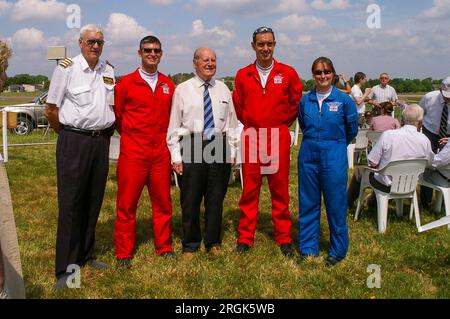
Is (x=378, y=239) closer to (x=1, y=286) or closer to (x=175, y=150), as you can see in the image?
(x=175, y=150)

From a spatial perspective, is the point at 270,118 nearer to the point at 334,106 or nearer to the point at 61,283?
the point at 334,106

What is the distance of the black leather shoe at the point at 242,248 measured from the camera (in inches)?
193

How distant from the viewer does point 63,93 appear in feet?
12.9

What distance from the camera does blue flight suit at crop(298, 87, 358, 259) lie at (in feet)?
14.2

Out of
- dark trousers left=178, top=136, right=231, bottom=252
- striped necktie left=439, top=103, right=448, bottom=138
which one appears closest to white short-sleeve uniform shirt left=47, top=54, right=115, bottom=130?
dark trousers left=178, top=136, right=231, bottom=252

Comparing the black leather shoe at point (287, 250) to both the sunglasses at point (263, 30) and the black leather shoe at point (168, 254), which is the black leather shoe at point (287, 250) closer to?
the black leather shoe at point (168, 254)

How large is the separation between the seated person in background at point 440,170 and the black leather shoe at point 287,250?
86.4 inches

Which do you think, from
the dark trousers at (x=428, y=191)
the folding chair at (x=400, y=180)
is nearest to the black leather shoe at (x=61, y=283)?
the folding chair at (x=400, y=180)

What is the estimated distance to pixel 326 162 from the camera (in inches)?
172

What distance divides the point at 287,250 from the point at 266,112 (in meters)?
1.49

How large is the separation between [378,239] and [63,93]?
3.77m

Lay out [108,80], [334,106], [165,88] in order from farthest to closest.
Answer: [165,88] → [334,106] → [108,80]

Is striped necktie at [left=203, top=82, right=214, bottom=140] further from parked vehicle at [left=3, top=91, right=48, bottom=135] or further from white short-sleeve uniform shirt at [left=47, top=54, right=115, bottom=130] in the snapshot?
parked vehicle at [left=3, top=91, right=48, bottom=135]

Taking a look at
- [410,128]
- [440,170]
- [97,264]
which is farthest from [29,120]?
[440,170]
